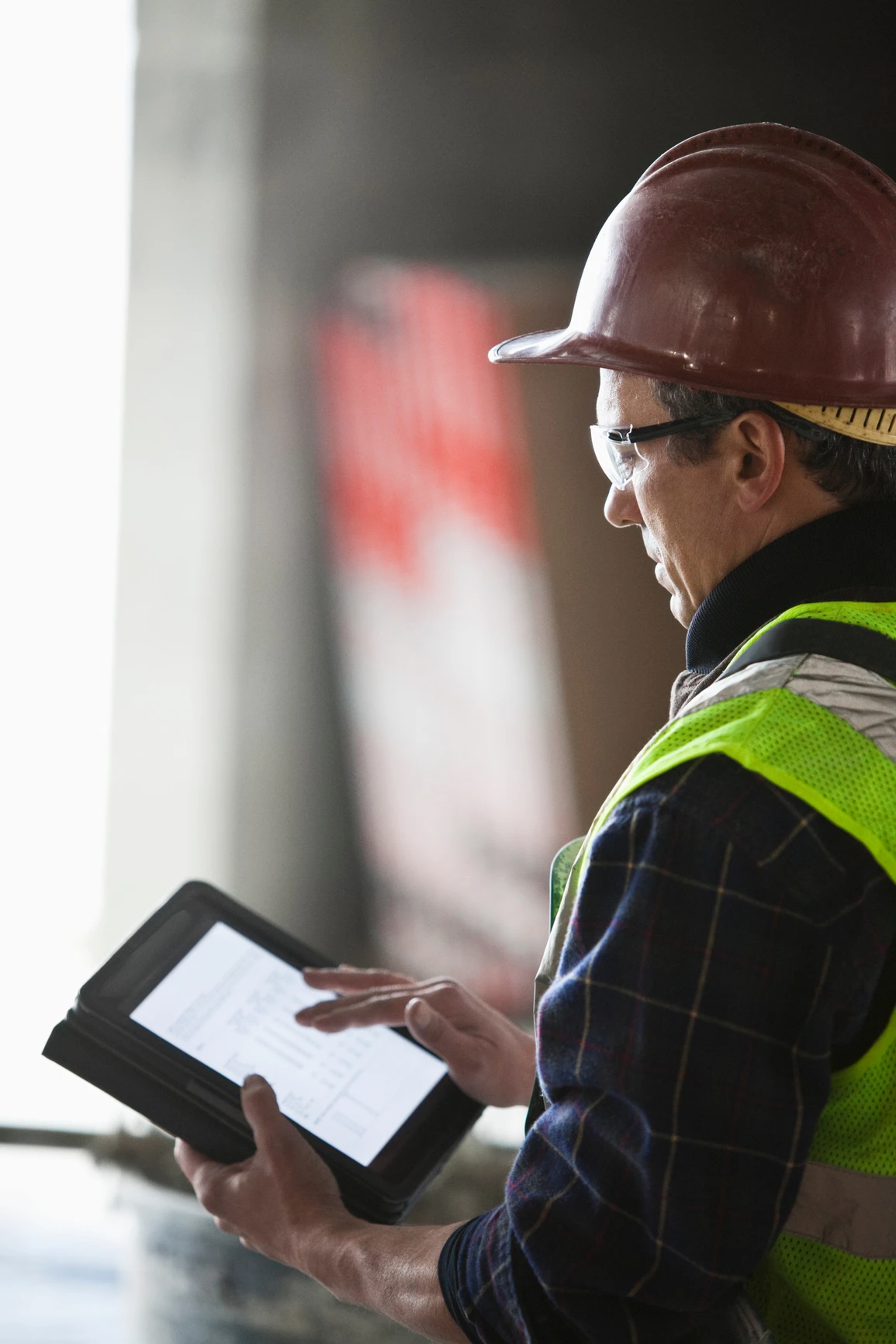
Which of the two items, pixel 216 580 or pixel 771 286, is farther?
pixel 216 580

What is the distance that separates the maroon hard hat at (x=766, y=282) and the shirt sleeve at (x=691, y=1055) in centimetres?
30

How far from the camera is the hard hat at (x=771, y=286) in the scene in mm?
831

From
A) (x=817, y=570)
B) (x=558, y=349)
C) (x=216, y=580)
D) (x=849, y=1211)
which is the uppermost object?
(x=558, y=349)

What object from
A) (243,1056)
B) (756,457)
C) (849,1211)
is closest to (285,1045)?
(243,1056)

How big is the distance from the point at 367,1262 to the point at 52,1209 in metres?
1.16

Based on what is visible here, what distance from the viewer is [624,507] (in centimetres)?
97

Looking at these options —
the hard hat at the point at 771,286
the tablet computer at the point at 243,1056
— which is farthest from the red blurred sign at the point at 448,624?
the hard hat at the point at 771,286

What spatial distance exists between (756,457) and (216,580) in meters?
1.82

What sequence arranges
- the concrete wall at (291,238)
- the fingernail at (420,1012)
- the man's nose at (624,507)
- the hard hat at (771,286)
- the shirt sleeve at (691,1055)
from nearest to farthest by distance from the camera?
the shirt sleeve at (691,1055), the hard hat at (771,286), the man's nose at (624,507), the fingernail at (420,1012), the concrete wall at (291,238)

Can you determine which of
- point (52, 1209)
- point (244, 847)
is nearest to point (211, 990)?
point (52, 1209)

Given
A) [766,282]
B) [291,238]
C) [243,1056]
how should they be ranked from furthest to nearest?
[291,238], [243,1056], [766,282]

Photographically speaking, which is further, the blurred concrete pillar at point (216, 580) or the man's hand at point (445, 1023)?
the blurred concrete pillar at point (216, 580)

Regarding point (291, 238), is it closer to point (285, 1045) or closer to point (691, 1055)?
point (285, 1045)

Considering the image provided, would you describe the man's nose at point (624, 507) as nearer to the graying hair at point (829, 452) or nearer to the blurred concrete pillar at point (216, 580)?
the graying hair at point (829, 452)
